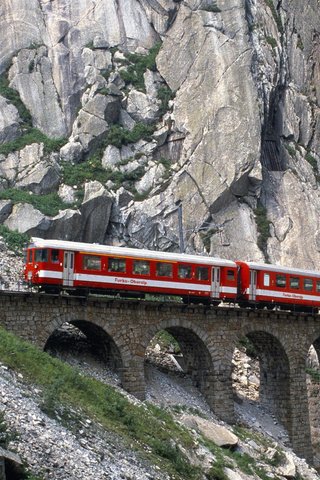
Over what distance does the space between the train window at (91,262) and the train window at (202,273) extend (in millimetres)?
5438

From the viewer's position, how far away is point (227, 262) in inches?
1528

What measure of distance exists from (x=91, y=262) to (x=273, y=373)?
13.8 meters

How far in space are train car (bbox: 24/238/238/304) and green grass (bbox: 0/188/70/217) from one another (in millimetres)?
16009

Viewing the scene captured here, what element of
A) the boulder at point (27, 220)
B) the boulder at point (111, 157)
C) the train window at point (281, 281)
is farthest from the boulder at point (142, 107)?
the train window at point (281, 281)

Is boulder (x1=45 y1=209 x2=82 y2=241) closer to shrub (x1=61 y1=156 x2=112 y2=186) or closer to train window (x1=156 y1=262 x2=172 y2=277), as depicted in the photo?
shrub (x1=61 y1=156 x2=112 y2=186)

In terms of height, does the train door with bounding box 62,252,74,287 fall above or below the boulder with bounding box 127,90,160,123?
below

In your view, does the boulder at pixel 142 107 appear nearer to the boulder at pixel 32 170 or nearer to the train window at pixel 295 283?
the boulder at pixel 32 170

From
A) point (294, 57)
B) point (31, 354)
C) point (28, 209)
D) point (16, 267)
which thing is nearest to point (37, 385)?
point (31, 354)

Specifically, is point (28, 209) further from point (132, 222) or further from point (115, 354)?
point (115, 354)

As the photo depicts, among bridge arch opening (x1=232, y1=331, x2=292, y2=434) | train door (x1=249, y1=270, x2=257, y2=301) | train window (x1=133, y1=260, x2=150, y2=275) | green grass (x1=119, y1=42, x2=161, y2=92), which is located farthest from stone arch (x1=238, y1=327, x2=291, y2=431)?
green grass (x1=119, y1=42, x2=161, y2=92)

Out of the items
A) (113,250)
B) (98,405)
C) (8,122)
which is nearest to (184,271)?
(113,250)

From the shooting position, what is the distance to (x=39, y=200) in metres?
51.8

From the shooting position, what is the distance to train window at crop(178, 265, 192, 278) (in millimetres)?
36781

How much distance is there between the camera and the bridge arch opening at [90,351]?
34.1 meters
